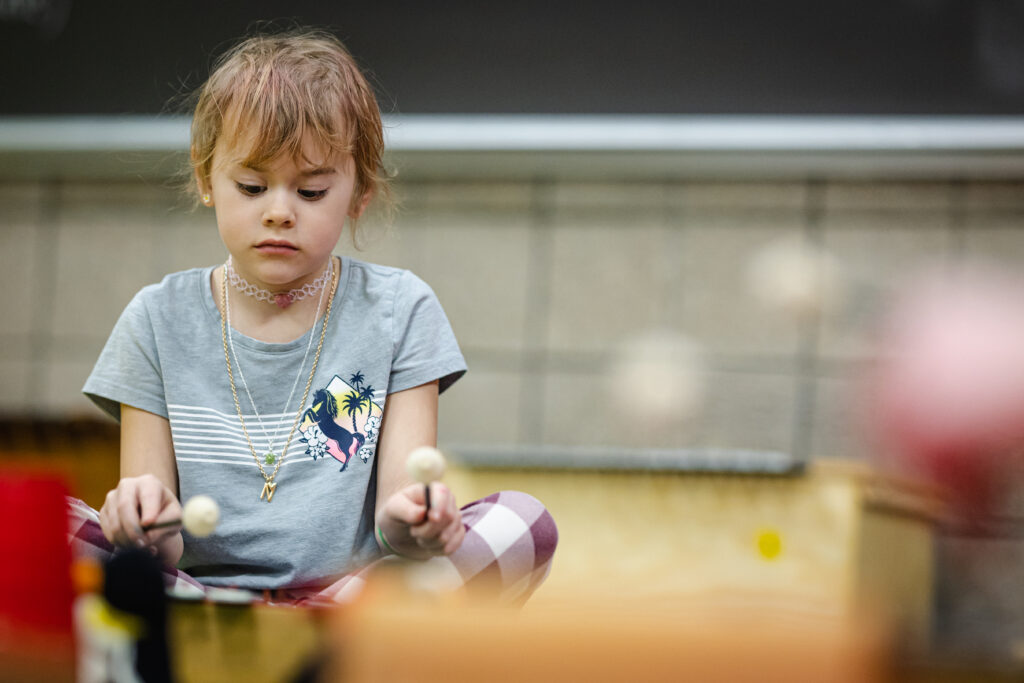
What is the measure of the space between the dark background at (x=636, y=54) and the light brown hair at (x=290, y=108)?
845 mm

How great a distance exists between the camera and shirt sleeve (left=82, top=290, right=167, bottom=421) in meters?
0.77

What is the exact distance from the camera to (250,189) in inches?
28.2

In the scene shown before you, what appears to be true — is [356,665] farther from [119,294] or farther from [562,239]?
[119,294]

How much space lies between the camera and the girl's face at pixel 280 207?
71 cm

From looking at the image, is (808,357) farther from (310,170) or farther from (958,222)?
(310,170)

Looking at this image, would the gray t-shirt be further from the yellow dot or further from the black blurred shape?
the yellow dot

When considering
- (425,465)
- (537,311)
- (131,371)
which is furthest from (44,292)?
(425,465)

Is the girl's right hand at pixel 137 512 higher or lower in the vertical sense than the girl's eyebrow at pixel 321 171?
lower

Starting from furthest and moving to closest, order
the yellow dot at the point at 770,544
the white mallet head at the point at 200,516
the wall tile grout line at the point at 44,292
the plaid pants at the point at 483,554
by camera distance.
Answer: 1. the wall tile grout line at the point at 44,292
2. the yellow dot at the point at 770,544
3. the plaid pants at the point at 483,554
4. the white mallet head at the point at 200,516

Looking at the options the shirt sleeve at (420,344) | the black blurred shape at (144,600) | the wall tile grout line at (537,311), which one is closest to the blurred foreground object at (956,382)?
the wall tile grout line at (537,311)

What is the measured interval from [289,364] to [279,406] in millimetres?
31

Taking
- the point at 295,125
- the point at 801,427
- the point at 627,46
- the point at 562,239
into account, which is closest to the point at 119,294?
the point at 562,239

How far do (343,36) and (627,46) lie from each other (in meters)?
0.44

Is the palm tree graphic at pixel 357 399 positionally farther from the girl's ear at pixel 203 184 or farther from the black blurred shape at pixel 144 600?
the black blurred shape at pixel 144 600
